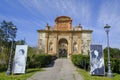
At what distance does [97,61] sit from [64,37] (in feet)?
102

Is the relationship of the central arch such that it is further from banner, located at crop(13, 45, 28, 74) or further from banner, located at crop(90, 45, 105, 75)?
banner, located at crop(90, 45, 105, 75)

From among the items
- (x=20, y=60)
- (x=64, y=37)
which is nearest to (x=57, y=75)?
(x=20, y=60)

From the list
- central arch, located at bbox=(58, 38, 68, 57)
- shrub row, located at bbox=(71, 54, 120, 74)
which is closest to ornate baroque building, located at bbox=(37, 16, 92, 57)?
central arch, located at bbox=(58, 38, 68, 57)

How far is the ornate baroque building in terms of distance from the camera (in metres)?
46.6

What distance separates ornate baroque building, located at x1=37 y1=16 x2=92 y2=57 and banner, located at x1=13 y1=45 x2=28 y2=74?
28.0m

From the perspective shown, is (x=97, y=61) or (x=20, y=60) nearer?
(x=97, y=61)

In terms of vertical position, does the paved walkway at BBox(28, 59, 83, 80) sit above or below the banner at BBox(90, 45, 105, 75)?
below

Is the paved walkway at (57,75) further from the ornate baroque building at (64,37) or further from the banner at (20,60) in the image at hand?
the ornate baroque building at (64,37)

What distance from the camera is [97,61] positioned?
1683cm

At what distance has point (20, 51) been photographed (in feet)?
60.2

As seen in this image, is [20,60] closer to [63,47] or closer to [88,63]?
[88,63]

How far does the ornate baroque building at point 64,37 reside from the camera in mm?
46594

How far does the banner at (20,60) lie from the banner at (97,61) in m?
6.83

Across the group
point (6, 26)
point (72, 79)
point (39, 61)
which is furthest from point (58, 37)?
point (72, 79)
